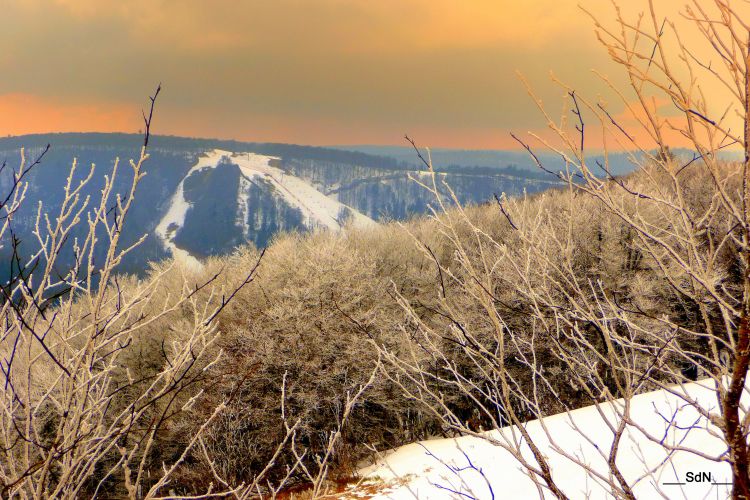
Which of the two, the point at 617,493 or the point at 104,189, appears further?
the point at 104,189

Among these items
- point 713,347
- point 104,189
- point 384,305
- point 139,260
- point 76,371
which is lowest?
point 139,260

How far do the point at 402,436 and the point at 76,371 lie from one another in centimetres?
2279

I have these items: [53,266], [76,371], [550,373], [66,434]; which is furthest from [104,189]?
[550,373]

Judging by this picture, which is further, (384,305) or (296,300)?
(384,305)

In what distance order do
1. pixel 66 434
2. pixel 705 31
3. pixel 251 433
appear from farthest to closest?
pixel 251 433, pixel 66 434, pixel 705 31

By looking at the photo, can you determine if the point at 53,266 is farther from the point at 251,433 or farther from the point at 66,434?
the point at 251,433

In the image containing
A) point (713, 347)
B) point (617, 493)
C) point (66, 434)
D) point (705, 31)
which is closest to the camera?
point (705, 31)

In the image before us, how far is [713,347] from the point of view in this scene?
193 centimetres

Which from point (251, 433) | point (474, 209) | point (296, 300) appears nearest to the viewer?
point (251, 433)

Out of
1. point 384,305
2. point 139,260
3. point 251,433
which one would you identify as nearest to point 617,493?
point 251,433

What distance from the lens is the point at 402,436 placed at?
23.6 metres

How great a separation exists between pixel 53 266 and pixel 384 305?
21929 mm

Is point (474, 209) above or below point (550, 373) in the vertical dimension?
above

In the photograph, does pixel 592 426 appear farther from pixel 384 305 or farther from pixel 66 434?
pixel 384 305
